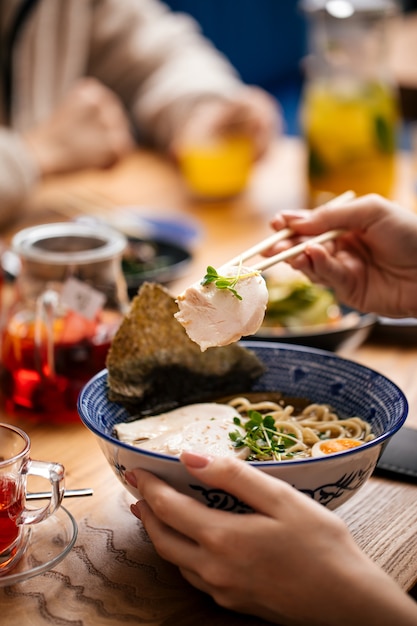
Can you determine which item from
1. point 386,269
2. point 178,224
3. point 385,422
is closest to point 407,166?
point 178,224

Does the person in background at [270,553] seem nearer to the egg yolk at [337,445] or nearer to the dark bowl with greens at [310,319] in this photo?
the egg yolk at [337,445]

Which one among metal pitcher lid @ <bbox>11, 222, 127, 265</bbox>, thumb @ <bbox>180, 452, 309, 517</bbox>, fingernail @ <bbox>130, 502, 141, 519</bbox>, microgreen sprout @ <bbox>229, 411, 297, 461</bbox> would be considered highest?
metal pitcher lid @ <bbox>11, 222, 127, 265</bbox>

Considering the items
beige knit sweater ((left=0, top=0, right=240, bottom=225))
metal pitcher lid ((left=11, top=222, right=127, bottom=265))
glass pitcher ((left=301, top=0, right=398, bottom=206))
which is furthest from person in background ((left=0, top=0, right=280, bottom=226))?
metal pitcher lid ((left=11, top=222, right=127, bottom=265))

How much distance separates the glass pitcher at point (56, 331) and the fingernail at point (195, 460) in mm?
480

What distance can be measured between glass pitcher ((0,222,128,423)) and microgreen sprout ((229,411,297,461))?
0.35 meters

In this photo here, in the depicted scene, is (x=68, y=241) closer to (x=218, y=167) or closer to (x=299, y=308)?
(x=299, y=308)

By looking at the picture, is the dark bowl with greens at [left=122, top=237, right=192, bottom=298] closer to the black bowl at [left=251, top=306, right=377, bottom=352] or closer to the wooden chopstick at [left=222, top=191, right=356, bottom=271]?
the black bowl at [left=251, top=306, right=377, bottom=352]

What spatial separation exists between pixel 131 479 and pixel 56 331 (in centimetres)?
45

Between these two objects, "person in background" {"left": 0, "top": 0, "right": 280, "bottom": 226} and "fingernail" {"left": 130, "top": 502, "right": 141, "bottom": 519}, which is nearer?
"fingernail" {"left": 130, "top": 502, "right": 141, "bottom": 519}

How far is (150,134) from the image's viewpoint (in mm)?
2850

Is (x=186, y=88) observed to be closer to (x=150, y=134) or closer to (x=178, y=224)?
A: (x=150, y=134)

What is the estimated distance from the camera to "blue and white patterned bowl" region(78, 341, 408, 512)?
0.92 metres

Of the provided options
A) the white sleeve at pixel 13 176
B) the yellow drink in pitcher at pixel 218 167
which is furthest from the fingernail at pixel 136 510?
the yellow drink in pitcher at pixel 218 167

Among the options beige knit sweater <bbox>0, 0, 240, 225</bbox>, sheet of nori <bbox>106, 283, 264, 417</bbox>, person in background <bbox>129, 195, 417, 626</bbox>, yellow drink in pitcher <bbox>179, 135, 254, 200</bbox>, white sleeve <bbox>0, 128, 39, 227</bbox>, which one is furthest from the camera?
beige knit sweater <bbox>0, 0, 240, 225</bbox>
